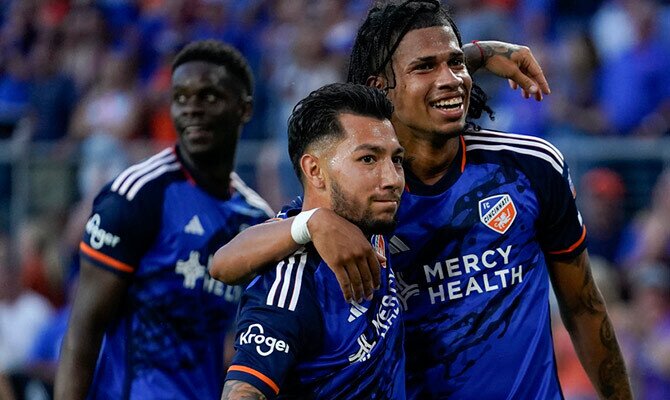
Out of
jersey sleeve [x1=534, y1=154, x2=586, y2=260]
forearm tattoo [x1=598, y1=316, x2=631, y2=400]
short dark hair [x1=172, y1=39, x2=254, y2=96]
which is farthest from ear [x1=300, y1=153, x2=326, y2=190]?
short dark hair [x1=172, y1=39, x2=254, y2=96]

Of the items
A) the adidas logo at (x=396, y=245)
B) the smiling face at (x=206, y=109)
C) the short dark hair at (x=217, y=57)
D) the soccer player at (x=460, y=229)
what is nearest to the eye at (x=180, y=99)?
the smiling face at (x=206, y=109)

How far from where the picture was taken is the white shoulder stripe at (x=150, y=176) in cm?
542

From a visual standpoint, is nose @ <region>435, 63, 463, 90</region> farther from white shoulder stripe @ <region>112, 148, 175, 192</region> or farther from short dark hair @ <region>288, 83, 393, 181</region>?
white shoulder stripe @ <region>112, 148, 175, 192</region>

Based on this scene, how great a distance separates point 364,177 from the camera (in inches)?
151

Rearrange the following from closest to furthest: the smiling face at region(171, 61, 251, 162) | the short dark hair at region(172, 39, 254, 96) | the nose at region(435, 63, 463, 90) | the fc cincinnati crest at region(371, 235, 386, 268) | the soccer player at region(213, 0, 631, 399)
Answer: the fc cincinnati crest at region(371, 235, 386, 268), the nose at region(435, 63, 463, 90), the soccer player at region(213, 0, 631, 399), the smiling face at region(171, 61, 251, 162), the short dark hair at region(172, 39, 254, 96)

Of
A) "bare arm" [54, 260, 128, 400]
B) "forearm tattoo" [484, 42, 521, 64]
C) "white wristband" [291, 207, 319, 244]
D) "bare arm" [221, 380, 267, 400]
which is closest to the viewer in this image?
"bare arm" [221, 380, 267, 400]

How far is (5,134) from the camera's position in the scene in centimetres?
1141

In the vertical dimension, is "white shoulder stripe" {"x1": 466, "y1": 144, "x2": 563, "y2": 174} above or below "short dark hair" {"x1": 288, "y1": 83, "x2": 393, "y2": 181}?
below

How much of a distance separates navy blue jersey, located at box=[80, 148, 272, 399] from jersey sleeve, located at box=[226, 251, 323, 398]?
169cm

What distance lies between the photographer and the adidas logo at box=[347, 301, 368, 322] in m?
3.82

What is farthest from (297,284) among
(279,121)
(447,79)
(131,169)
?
(279,121)

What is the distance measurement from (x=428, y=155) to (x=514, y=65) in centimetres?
55

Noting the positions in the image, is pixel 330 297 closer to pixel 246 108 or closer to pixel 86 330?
pixel 86 330

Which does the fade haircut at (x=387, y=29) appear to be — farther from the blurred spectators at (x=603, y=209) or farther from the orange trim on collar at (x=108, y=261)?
the blurred spectators at (x=603, y=209)
